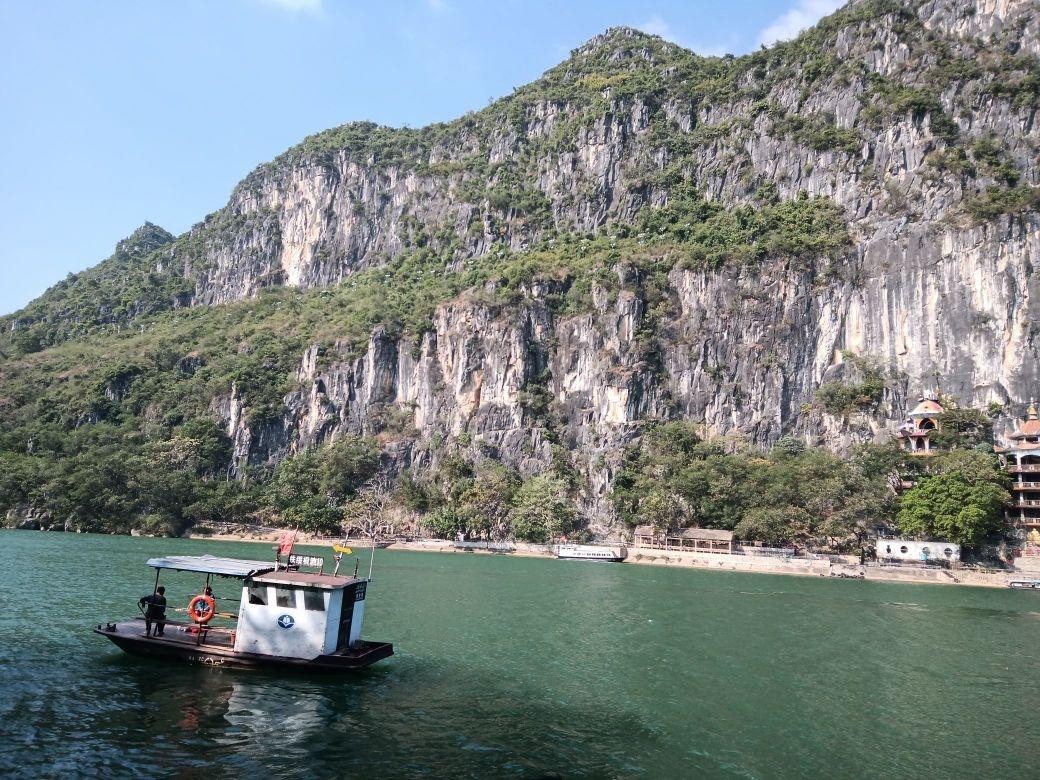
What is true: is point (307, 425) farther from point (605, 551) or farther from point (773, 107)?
point (773, 107)

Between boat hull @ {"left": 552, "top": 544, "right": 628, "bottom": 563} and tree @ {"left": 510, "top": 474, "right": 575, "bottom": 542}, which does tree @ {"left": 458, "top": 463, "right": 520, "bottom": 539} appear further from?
boat hull @ {"left": 552, "top": 544, "right": 628, "bottom": 563}

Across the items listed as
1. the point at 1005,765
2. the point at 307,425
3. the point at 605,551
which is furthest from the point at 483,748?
the point at 307,425

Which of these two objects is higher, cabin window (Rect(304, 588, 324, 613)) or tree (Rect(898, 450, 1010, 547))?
tree (Rect(898, 450, 1010, 547))

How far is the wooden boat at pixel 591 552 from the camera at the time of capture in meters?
79.7

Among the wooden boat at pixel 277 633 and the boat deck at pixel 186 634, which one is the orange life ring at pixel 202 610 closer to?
the wooden boat at pixel 277 633

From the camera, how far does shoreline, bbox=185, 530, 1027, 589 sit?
210 ft

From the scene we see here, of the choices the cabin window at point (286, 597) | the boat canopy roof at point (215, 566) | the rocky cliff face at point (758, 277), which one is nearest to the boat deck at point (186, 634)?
the boat canopy roof at point (215, 566)

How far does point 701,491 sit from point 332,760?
7539cm

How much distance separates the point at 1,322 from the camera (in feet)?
596

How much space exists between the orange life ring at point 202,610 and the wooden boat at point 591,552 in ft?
200

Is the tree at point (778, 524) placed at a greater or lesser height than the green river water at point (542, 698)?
greater

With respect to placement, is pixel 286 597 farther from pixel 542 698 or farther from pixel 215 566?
pixel 542 698

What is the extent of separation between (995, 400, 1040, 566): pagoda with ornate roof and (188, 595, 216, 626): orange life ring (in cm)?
7160

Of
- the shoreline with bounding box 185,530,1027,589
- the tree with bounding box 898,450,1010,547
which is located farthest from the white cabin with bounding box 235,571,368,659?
the tree with bounding box 898,450,1010,547
